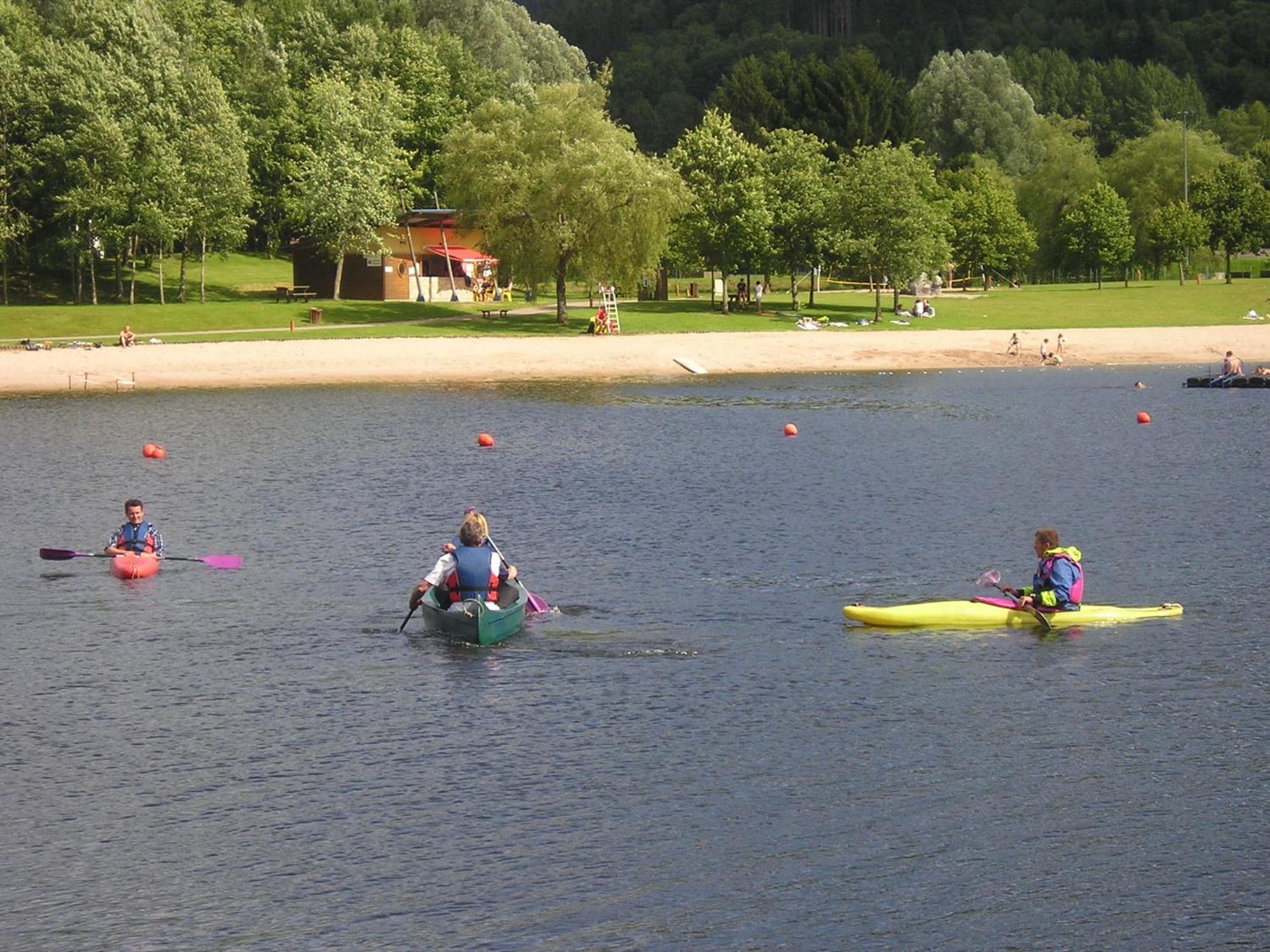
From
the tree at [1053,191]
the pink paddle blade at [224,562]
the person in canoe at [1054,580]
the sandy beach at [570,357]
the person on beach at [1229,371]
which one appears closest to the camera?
the person in canoe at [1054,580]

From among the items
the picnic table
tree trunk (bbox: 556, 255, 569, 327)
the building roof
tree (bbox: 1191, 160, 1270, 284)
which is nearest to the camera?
tree trunk (bbox: 556, 255, 569, 327)

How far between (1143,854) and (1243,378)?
63792mm

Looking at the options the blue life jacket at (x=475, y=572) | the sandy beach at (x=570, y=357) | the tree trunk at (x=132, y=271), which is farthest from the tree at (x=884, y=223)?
the blue life jacket at (x=475, y=572)

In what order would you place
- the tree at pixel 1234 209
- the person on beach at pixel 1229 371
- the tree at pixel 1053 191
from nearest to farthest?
1. the person on beach at pixel 1229 371
2. the tree at pixel 1234 209
3. the tree at pixel 1053 191

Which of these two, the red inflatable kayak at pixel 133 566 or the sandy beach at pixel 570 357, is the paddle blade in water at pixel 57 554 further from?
the sandy beach at pixel 570 357

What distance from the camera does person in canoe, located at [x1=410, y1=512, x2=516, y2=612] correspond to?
84.7 ft

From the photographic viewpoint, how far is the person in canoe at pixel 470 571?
84.7 feet

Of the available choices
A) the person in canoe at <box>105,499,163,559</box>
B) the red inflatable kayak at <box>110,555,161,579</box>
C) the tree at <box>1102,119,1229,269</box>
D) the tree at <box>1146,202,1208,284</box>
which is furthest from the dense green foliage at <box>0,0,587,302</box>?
the red inflatable kayak at <box>110,555,161,579</box>

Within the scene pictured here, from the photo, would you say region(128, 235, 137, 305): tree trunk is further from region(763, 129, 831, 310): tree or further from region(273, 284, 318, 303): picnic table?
region(763, 129, 831, 310): tree

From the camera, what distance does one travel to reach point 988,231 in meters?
132

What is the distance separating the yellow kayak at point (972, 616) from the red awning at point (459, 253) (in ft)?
287

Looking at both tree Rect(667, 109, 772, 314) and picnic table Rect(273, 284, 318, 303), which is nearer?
tree Rect(667, 109, 772, 314)

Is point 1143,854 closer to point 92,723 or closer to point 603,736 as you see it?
point 603,736

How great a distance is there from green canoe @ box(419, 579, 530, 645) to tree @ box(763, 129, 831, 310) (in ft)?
273
